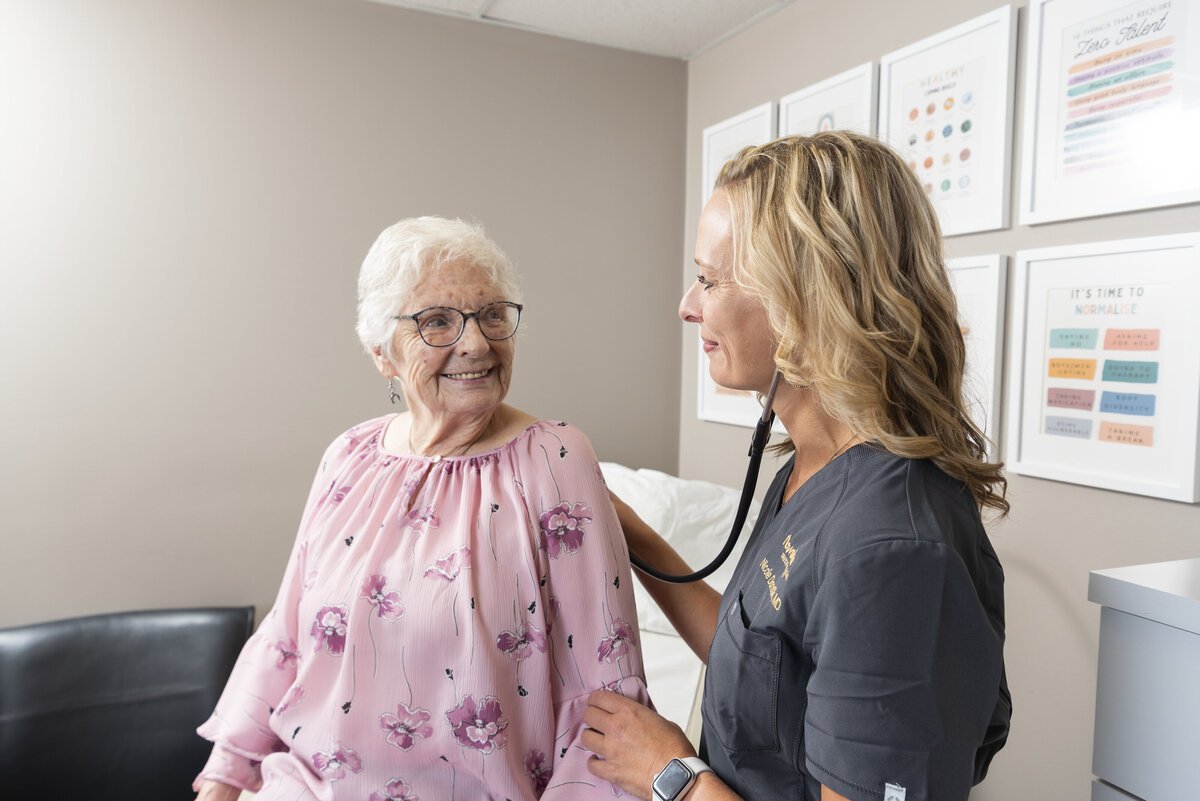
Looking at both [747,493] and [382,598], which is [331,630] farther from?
[747,493]

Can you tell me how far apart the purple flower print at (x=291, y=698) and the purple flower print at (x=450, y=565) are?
27 cm

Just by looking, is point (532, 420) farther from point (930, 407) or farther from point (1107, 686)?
point (1107, 686)

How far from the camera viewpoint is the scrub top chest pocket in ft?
2.68

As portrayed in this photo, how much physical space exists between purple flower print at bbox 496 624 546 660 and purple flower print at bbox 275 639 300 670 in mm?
393

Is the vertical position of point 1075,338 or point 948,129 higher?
point 948,129

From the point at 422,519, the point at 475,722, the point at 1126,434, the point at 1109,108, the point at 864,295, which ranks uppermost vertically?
the point at 1109,108

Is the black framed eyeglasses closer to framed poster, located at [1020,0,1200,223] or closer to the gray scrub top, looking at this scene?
the gray scrub top

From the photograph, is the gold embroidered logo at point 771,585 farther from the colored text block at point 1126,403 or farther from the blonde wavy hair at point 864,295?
the colored text block at point 1126,403

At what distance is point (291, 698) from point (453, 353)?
0.56 m

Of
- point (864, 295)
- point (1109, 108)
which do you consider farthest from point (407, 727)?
point (1109, 108)

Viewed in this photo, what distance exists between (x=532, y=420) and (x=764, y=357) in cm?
51

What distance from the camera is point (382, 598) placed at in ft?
3.74

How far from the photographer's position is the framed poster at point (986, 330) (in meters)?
1.78

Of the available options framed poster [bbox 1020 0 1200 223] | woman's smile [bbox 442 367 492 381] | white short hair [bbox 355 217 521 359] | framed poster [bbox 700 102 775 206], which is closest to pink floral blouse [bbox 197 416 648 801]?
woman's smile [bbox 442 367 492 381]
